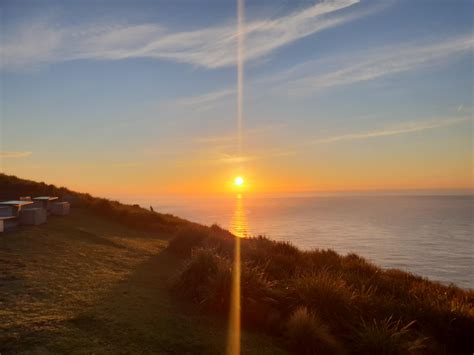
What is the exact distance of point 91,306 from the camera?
263 inches

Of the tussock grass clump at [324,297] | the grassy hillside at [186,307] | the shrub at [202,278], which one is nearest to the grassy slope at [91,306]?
the grassy hillside at [186,307]

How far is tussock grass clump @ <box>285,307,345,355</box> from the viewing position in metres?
6.72

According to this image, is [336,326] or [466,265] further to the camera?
[466,265]

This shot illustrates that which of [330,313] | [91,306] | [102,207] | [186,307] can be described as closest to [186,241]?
[186,307]

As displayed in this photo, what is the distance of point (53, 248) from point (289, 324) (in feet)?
24.8

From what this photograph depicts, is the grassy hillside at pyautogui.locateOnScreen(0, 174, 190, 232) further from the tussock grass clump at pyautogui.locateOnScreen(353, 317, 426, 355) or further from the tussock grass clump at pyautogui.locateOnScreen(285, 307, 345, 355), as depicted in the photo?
the tussock grass clump at pyautogui.locateOnScreen(353, 317, 426, 355)

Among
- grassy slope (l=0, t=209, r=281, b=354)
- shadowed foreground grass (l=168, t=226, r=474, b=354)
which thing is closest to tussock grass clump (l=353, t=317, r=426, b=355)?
shadowed foreground grass (l=168, t=226, r=474, b=354)

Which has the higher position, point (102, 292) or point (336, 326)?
point (102, 292)

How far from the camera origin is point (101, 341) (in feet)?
17.8

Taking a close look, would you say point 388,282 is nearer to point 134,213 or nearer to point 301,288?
point 301,288

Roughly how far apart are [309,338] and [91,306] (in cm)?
399

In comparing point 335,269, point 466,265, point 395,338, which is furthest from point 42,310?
point 466,265

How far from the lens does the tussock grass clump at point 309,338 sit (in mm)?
6723

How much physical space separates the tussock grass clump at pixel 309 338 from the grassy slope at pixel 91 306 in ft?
1.57
